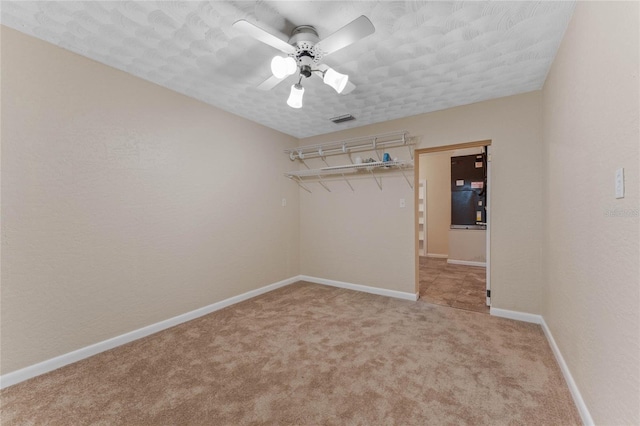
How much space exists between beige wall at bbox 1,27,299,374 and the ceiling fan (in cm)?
141

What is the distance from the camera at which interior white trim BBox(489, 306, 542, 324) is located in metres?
2.64

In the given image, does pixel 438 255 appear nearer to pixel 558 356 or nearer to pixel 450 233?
pixel 450 233

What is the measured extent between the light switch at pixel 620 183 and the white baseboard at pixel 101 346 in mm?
3348

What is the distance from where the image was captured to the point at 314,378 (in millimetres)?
1806

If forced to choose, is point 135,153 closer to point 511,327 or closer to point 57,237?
point 57,237

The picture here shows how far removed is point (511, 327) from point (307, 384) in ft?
6.95

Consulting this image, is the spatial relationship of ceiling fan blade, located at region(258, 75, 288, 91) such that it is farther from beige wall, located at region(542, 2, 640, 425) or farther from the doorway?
the doorway

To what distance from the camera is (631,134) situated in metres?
0.97

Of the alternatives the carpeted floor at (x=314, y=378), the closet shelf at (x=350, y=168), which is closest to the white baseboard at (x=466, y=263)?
the carpeted floor at (x=314, y=378)

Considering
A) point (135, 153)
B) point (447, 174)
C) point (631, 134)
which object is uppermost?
point (447, 174)

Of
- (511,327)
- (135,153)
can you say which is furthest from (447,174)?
(135,153)

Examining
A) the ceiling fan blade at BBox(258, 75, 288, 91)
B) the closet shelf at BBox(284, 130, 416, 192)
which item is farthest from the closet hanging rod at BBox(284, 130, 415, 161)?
the ceiling fan blade at BBox(258, 75, 288, 91)

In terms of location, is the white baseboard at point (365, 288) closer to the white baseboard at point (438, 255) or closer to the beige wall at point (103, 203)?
the beige wall at point (103, 203)

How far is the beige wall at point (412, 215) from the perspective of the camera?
2678 millimetres
